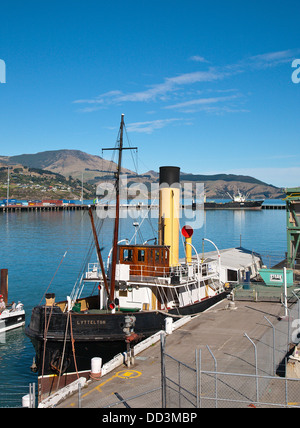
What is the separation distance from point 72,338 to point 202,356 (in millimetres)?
6362

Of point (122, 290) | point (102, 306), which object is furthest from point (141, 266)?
point (102, 306)

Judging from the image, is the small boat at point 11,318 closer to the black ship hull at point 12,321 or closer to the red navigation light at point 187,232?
the black ship hull at point 12,321

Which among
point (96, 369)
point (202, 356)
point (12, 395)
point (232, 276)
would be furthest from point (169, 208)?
point (12, 395)

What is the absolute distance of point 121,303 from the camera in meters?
24.0

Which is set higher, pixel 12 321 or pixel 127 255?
pixel 127 255

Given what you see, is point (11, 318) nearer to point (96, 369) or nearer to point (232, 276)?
point (96, 369)

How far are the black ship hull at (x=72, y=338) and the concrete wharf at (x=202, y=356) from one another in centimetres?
297

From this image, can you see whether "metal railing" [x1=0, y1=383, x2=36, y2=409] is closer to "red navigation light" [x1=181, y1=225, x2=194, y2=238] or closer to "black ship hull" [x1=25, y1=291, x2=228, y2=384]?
"black ship hull" [x1=25, y1=291, x2=228, y2=384]

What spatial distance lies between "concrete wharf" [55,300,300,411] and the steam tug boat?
5.54ft

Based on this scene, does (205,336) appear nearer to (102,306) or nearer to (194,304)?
(194,304)

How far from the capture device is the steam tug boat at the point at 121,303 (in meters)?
19.7

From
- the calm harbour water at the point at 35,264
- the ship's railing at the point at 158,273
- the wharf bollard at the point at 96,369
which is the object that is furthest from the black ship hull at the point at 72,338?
the wharf bollard at the point at 96,369

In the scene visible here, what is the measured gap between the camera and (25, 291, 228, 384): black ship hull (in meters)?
19.6
